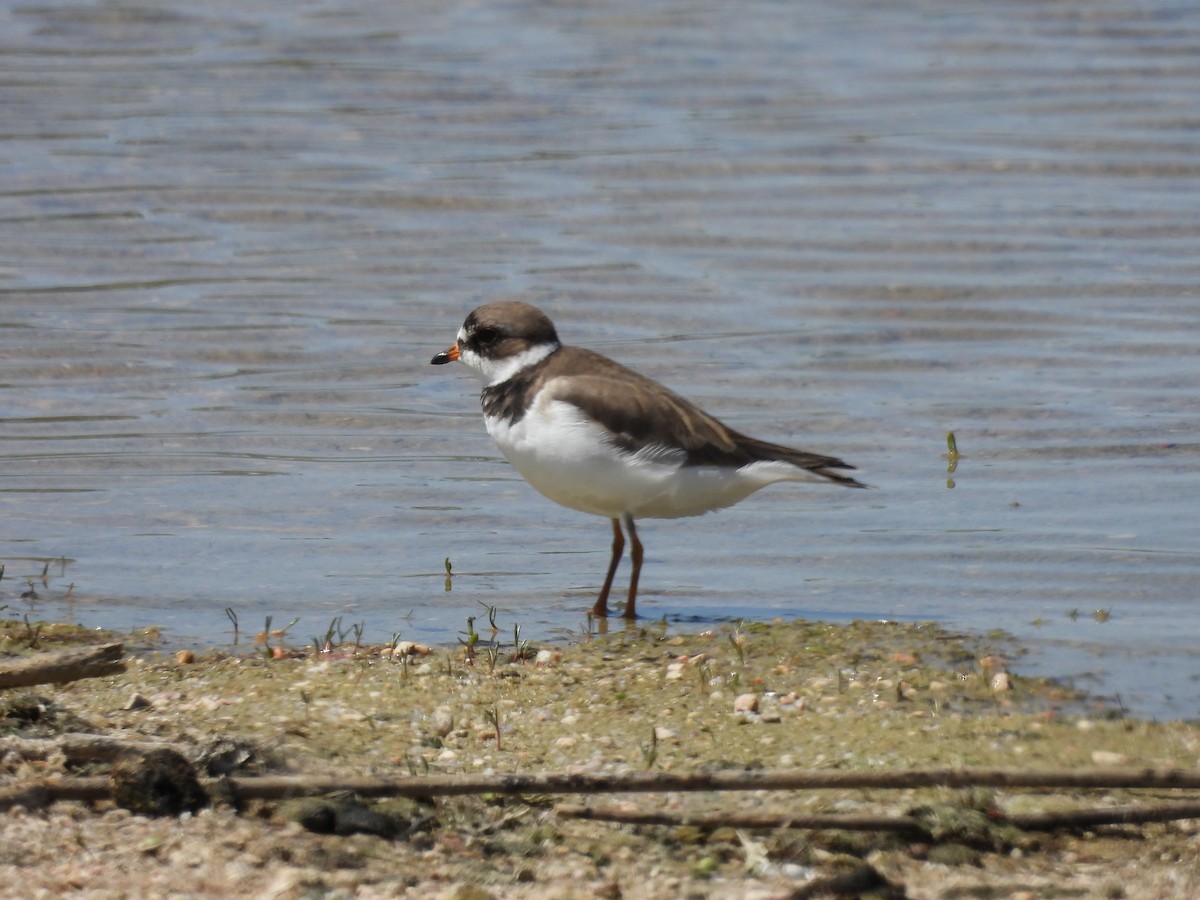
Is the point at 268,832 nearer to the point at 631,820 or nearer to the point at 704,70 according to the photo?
the point at 631,820

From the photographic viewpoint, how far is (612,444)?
7.13 metres

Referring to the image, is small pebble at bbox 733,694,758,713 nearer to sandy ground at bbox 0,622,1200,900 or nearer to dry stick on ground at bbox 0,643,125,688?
sandy ground at bbox 0,622,1200,900

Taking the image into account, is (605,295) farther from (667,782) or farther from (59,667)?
(667,782)

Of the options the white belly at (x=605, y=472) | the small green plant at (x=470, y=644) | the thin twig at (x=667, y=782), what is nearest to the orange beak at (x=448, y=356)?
the white belly at (x=605, y=472)

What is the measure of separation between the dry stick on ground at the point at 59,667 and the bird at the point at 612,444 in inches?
92.3

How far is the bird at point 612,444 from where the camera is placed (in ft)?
23.4

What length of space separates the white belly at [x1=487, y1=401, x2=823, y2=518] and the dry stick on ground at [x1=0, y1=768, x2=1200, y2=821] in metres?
2.85

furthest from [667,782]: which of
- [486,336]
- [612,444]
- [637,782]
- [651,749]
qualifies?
[486,336]

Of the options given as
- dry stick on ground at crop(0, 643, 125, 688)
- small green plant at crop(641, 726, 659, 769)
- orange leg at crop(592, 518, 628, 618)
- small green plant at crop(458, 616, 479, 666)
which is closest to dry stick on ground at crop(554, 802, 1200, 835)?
small green plant at crop(641, 726, 659, 769)

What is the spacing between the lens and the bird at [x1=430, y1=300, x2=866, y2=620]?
7145 mm

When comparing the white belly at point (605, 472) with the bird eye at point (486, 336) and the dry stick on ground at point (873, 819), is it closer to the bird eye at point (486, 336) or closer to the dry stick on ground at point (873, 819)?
the bird eye at point (486, 336)

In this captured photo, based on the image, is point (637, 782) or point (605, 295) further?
point (605, 295)

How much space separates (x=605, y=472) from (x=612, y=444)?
122 mm

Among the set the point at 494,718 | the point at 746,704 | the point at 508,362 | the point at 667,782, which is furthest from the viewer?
the point at 508,362
